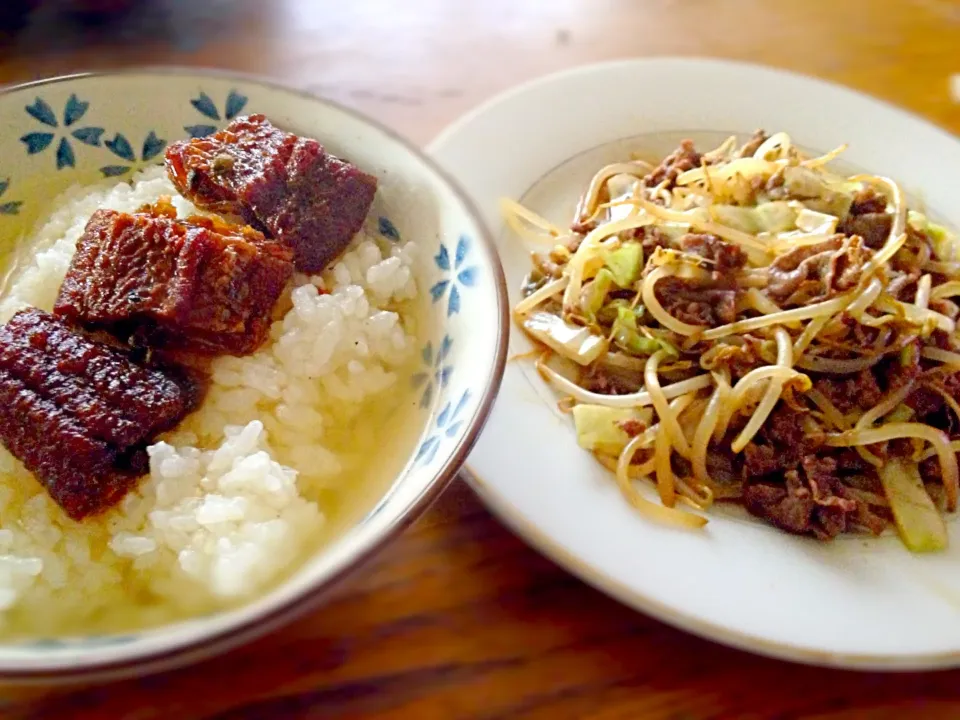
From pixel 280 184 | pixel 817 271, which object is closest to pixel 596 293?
Answer: pixel 817 271

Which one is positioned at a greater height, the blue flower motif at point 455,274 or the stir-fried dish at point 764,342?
the blue flower motif at point 455,274

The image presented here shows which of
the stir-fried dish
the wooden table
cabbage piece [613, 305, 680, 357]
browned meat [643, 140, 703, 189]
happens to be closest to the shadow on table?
the stir-fried dish

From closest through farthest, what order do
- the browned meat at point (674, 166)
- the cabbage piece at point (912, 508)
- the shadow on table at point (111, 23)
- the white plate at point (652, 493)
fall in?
the white plate at point (652, 493) < the cabbage piece at point (912, 508) < the browned meat at point (674, 166) < the shadow on table at point (111, 23)

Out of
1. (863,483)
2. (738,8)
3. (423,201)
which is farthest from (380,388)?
(738,8)

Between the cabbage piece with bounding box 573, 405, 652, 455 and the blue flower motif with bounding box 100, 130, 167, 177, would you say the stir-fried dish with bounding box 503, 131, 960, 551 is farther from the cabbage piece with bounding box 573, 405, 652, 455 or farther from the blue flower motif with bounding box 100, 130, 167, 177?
the blue flower motif with bounding box 100, 130, 167, 177

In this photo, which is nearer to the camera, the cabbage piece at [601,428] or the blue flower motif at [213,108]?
the blue flower motif at [213,108]

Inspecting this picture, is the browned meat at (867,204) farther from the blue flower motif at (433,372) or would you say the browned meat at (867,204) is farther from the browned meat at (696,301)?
the blue flower motif at (433,372)

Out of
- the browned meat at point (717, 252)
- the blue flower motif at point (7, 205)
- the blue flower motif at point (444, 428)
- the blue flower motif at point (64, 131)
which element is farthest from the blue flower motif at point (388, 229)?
the browned meat at point (717, 252)
